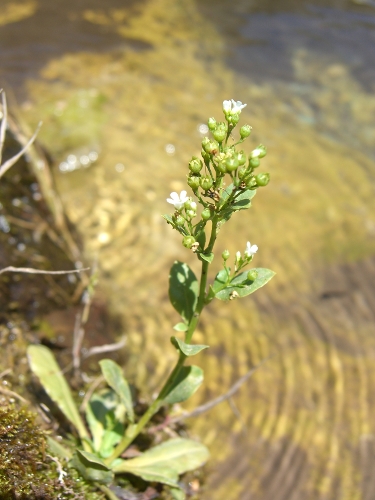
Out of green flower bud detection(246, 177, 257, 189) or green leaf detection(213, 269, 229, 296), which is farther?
green leaf detection(213, 269, 229, 296)

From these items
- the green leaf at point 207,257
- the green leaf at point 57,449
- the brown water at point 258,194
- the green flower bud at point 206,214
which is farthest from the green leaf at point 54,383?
the green flower bud at point 206,214

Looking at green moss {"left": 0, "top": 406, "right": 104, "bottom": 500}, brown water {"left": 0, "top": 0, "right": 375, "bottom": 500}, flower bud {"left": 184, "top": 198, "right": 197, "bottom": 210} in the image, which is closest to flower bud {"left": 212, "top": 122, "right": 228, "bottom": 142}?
flower bud {"left": 184, "top": 198, "right": 197, "bottom": 210}

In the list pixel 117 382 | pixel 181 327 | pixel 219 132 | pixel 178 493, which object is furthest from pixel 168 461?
pixel 219 132

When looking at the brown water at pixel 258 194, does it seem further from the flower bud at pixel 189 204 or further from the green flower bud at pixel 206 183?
the green flower bud at pixel 206 183

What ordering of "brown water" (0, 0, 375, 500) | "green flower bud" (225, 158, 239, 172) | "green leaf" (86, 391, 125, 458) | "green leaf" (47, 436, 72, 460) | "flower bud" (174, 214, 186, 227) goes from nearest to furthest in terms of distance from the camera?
1. "green flower bud" (225, 158, 239, 172)
2. "flower bud" (174, 214, 186, 227)
3. "green leaf" (47, 436, 72, 460)
4. "green leaf" (86, 391, 125, 458)
5. "brown water" (0, 0, 375, 500)

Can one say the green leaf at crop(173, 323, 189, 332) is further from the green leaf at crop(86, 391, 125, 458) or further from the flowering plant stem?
the green leaf at crop(86, 391, 125, 458)

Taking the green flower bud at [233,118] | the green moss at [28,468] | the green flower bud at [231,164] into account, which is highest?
the green flower bud at [233,118]

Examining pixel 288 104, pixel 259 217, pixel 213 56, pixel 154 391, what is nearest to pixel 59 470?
pixel 154 391
